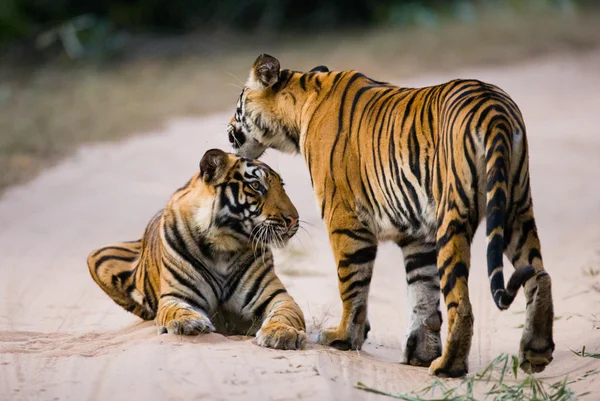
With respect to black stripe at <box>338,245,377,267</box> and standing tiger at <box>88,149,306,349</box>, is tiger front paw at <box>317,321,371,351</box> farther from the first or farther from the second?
black stripe at <box>338,245,377,267</box>

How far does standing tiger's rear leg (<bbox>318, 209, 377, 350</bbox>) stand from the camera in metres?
5.07

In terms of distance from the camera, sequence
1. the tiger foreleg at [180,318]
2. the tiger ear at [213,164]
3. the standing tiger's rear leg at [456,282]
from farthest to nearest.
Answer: the tiger ear at [213,164] < the tiger foreleg at [180,318] < the standing tiger's rear leg at [456,282]

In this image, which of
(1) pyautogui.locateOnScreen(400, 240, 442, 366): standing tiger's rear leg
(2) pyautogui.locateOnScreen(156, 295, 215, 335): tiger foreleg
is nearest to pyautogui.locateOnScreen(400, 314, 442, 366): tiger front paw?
(1) pyautogui.locateOnScreen(400, 240, 442, 366): standing tiger's rear leg

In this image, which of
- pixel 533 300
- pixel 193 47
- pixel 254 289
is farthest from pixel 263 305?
pixel 193 47

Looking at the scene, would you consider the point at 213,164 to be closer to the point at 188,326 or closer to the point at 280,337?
the point at 188,326

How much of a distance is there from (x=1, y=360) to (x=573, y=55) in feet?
44.6

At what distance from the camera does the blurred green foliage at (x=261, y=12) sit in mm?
19594

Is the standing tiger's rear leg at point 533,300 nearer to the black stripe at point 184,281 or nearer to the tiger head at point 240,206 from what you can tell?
the tiger head at point 240,206

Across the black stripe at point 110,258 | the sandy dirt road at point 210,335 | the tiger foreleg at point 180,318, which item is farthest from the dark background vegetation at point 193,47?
the tiger foreleg at point 180,318

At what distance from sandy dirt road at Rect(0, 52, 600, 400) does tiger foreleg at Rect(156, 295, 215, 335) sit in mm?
65

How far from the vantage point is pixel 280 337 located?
4.69 m

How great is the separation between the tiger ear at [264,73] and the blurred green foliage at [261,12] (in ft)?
44.6

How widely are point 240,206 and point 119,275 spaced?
1243 mm

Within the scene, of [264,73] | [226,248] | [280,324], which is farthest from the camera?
[264,73]
